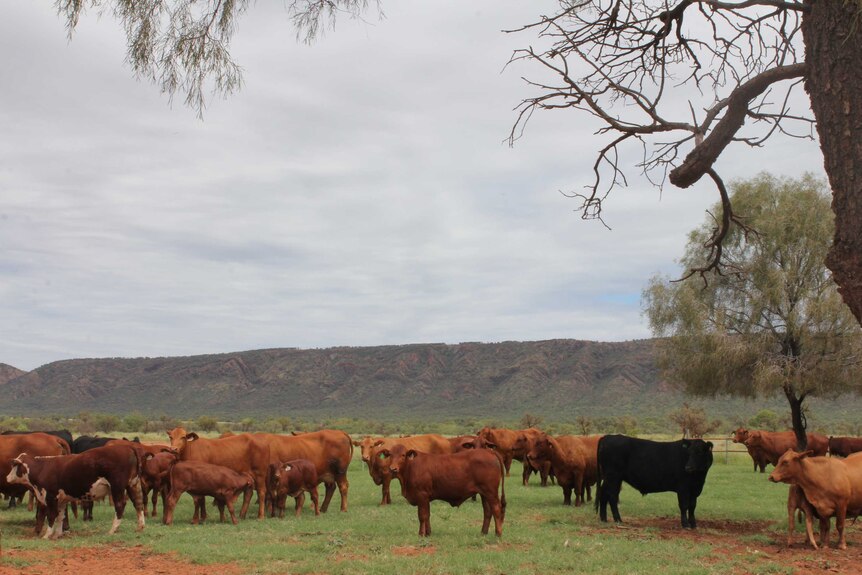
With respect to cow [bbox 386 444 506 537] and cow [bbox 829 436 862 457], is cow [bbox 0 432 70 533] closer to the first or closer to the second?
cow [bbox 386 444 506 537]

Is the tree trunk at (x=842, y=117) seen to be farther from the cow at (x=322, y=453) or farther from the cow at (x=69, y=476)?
the cow at (x=322, y=453)

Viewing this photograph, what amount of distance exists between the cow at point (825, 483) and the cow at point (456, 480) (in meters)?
4.42

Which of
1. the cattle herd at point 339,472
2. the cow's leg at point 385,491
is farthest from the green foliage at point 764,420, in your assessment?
the cow's leg at point 385,491

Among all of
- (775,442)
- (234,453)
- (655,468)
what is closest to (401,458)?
(234,453)

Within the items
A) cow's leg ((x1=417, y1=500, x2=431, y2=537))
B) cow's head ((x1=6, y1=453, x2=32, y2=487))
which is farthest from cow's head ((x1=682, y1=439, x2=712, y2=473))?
cow's head ((x1=6, y1=453, x2=32, y2=487))

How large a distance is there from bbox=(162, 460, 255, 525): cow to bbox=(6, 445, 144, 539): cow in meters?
0.92

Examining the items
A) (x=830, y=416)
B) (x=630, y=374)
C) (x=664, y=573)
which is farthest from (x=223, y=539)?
(x=630, y=374)

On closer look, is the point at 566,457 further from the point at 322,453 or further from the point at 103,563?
the point at 103,563

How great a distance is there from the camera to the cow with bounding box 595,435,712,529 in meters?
14.6

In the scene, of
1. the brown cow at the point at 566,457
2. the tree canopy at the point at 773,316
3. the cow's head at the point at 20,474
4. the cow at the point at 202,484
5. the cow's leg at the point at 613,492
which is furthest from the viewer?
the tree canopy at the point at 773,316

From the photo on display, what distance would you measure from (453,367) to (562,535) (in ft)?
313

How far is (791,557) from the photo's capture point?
11.5m

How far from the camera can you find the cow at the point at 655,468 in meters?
14.6

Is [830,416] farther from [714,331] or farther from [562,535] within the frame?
[562,535]
